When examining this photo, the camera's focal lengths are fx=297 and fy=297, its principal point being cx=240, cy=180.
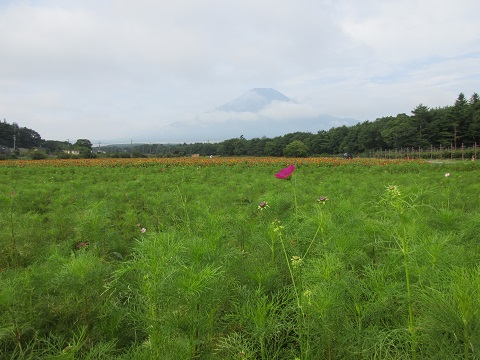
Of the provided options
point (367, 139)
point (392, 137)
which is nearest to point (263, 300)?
point (392, 137)

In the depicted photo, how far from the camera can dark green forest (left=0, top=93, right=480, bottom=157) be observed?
4928 cm

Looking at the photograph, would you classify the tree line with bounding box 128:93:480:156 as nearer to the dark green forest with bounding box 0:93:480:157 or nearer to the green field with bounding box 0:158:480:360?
the dark green forest with bounding box 0:93:480:157

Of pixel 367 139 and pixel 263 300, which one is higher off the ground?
pixel 367 139

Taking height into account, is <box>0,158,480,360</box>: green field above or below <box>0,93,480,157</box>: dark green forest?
below

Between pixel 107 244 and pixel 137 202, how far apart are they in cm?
316

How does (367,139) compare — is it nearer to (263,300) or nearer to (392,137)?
(392,137)

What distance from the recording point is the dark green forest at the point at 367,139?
162ft

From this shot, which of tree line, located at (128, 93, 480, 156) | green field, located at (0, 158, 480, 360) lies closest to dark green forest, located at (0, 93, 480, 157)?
tree line, located at (128, 93, 480, 156)

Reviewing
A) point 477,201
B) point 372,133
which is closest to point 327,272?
point 477,201

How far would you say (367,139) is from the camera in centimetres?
6438

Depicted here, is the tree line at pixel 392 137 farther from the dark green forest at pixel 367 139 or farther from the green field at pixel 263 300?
the green field at pixel 263 300

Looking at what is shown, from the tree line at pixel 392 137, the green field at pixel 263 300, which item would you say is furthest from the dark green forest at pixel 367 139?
the green field at pixel 263 300

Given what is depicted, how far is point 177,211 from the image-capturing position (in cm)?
439

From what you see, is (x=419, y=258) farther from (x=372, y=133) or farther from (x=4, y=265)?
(x=372, y=133)
